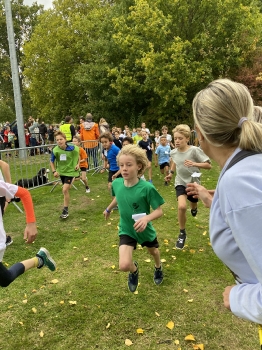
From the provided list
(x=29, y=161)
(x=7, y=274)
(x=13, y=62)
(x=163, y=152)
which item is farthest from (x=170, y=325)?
(x=13, y=62)

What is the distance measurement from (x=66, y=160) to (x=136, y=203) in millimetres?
4042

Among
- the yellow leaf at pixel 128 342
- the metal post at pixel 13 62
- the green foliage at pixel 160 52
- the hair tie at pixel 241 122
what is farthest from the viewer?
the green foliage at pixel 160 52

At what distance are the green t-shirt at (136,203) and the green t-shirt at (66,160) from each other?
375 centimetres

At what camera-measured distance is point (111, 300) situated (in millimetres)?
3709

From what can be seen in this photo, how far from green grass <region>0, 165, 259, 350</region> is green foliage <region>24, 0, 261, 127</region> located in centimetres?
1494

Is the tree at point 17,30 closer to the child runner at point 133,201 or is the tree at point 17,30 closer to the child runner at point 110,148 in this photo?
the child runner at point 110,148

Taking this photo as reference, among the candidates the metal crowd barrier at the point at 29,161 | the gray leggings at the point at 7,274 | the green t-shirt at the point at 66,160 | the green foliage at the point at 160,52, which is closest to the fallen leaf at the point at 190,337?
the gray leggings at the point at 7,274

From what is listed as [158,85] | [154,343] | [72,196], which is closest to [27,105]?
[158,85]

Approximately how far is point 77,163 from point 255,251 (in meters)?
6.63

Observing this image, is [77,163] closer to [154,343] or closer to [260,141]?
[154,343]

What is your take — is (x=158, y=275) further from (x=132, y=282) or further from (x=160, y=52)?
(x=160, y=52)

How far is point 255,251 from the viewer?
112 cm

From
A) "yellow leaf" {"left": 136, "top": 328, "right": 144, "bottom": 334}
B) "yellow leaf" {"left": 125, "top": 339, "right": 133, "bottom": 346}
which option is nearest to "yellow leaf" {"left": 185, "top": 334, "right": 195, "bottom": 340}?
"yellow leaf" {"left": 136, "top": 328, "right": 144, "bottom": 334}

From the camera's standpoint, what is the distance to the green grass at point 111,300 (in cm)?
307
